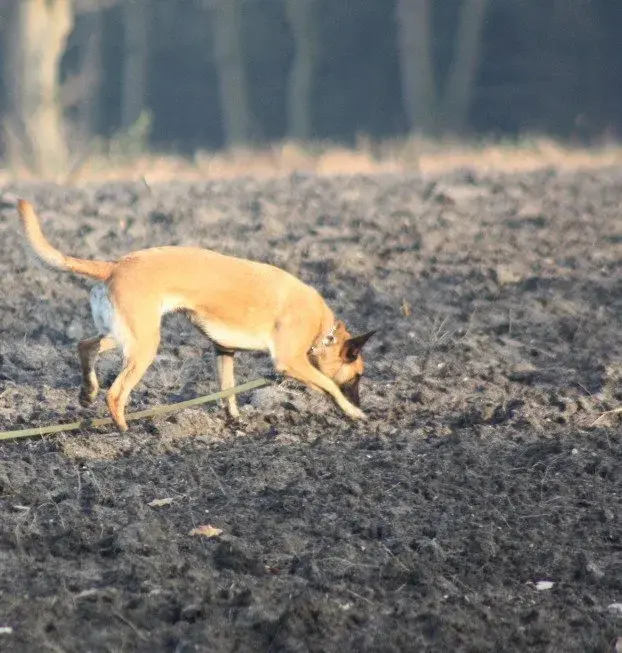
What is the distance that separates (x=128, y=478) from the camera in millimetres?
6207

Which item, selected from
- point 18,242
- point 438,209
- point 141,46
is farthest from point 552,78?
point 18,242

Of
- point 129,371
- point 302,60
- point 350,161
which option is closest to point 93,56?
point 302,60

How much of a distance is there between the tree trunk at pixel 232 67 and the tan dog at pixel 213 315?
25.2m

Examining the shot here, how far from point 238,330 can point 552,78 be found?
29.2 m

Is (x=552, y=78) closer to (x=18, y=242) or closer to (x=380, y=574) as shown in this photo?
(x=18, y=242)

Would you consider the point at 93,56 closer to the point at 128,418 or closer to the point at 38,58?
the point at 38,58

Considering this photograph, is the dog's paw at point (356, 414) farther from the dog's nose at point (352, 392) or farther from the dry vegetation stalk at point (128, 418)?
the dry vegetation stalk at point (128, 418)

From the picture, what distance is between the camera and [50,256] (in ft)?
22.2

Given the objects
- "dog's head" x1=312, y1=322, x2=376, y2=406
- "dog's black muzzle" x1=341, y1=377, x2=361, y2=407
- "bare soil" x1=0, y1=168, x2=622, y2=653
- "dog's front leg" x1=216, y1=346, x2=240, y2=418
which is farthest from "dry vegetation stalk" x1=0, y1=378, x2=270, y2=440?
"dog's black muzzle" x1=341, y1=377, x2=361, y2=407

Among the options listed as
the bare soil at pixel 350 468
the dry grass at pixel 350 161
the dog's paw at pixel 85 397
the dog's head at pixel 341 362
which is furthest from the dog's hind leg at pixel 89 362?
the dry grass at pixel 350 161

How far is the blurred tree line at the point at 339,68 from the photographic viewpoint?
3334 centimetres

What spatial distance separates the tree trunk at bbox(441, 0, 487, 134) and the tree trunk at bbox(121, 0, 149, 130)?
895 cm

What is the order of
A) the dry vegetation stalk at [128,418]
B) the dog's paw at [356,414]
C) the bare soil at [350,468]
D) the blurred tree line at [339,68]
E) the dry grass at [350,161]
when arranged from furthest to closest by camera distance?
the blurred tree line at [339,68]
the dry grass at [350,161]
the dog's paw at [356,414]
the dry vegetation stalk at [128,418]
the bare soil at [350,468]

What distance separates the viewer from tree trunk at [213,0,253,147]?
109 ft
